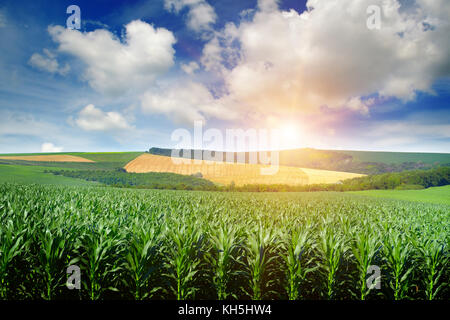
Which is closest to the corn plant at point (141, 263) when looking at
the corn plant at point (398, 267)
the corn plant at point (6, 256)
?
the corn plant at point (6, 256)

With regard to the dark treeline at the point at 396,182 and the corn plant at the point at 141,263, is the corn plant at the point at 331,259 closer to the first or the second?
the corn plant at the point at 141,263

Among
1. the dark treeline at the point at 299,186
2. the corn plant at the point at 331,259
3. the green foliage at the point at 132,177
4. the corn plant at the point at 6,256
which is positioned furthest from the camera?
the green foliage at the point at 132,177

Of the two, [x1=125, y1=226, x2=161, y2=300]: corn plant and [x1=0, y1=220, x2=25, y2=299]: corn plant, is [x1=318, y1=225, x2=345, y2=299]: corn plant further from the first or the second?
[x1=0, y1=220, x2=25, y2=299]: corn plant

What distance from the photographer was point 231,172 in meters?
58.8

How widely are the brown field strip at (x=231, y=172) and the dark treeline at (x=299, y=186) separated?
2.58 m

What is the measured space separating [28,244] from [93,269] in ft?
5.91

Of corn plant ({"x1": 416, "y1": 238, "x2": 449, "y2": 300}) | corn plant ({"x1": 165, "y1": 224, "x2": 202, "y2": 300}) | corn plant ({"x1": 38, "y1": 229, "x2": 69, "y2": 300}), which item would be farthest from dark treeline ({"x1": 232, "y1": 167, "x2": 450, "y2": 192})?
corn plant ({"x1": 38, "y1": 229, "x2": 69, "y2": 300})

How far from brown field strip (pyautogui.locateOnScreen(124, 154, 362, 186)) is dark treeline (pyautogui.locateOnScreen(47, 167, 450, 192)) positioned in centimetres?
258

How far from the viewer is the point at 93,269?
4637 millimetres

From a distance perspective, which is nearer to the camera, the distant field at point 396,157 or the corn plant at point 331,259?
the corn plant at point 331,259

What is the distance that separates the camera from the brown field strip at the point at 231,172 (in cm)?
5225

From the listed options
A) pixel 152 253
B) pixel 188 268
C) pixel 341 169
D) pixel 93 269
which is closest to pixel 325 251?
pixel 188 268

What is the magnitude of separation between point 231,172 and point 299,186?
18112mm
